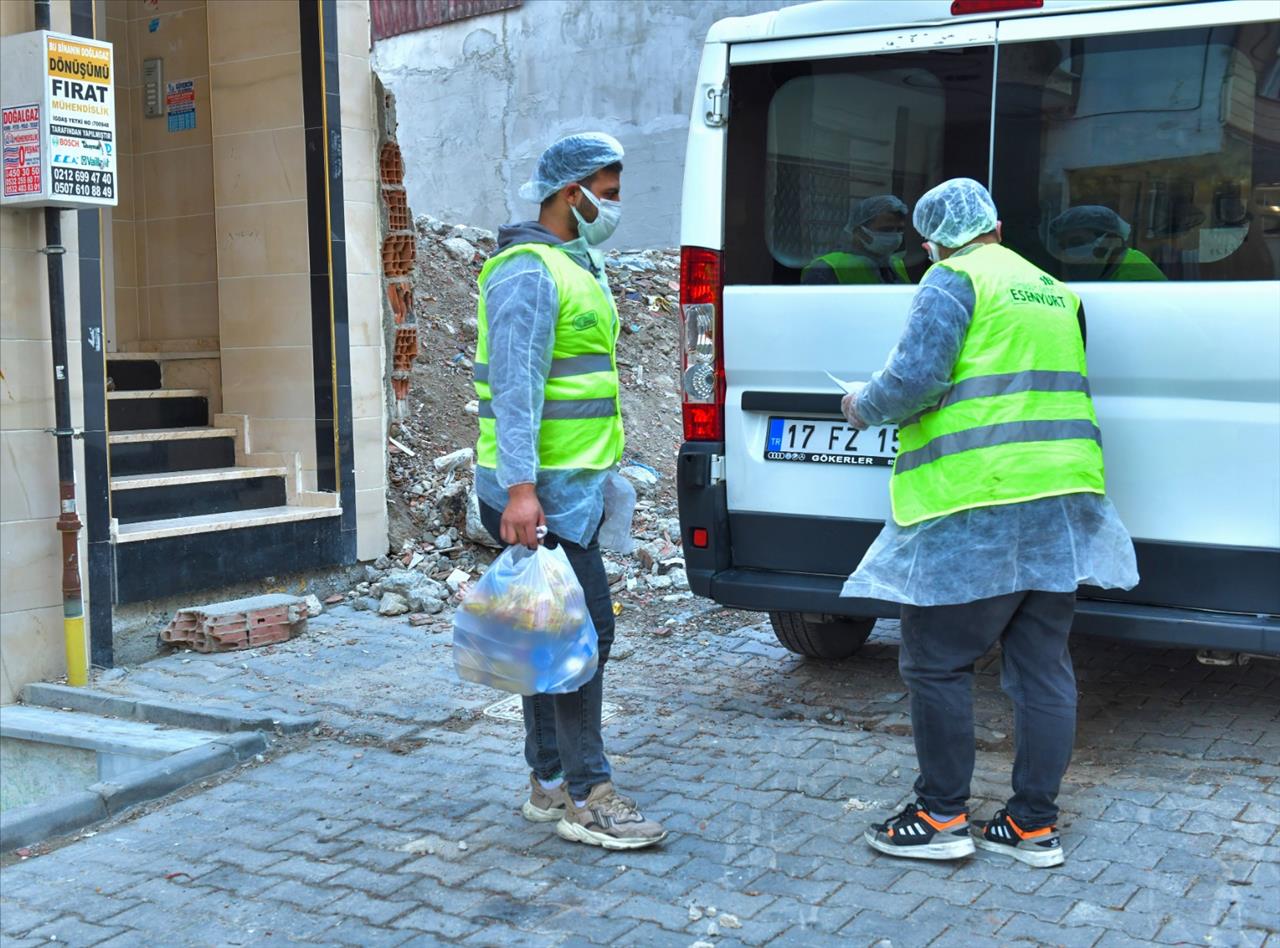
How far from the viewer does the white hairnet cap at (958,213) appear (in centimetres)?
383

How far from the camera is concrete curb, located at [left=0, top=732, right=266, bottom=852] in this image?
14.1 ft

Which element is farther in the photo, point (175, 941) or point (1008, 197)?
point (1008, 197)

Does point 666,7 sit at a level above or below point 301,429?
above

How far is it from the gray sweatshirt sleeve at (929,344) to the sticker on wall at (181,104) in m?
5.66

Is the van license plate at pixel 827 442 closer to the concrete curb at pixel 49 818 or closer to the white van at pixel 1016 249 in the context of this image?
the white van at pixel 1016 249

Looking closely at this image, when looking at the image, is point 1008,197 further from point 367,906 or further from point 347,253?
point 347,253

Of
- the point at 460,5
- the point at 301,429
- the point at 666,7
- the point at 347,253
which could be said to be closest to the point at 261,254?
the point at 347,253

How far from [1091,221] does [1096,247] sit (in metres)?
0.09

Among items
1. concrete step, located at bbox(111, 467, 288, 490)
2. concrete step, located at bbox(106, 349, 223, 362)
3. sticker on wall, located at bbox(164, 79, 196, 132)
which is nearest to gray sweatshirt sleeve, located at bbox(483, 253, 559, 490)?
concrete step, located at bbox(111, 467, 288, 490)

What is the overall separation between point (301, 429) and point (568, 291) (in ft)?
13.2

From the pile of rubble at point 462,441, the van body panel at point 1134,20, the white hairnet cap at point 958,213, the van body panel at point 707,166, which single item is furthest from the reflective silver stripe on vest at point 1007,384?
the pile of rubble at point 462,441

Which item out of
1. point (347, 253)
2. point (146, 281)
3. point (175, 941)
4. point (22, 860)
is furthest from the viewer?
point (146, 281)

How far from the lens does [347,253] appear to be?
7.46 meters

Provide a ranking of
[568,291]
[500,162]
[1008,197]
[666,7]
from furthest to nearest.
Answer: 1. [500,162]
2. [666,7]
3. [1008,197]
4. [568,291]
